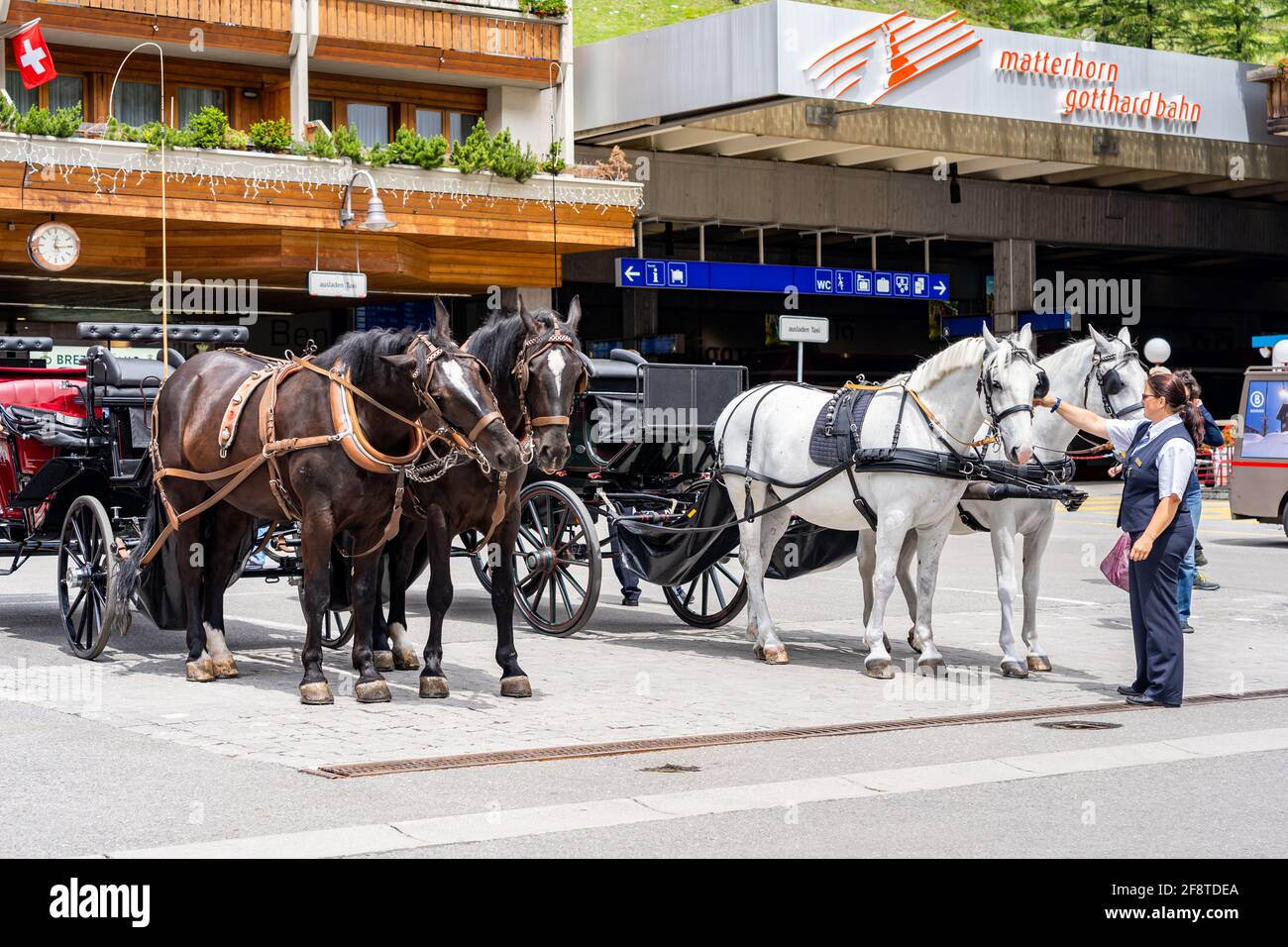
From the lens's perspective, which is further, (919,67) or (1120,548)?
(919,67)

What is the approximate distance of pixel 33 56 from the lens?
83.3 feet

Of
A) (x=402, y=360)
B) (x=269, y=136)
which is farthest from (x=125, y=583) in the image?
(x=269, y=136)

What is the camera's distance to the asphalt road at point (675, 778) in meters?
6.31

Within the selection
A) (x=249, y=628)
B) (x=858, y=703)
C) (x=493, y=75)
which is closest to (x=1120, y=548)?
(x=858, y=703)

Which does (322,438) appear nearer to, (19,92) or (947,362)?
(947,362)

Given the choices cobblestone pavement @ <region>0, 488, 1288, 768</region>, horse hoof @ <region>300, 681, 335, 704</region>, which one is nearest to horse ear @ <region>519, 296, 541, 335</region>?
cobblestone pavement @ <region>0, 488, 1288, 768</region>

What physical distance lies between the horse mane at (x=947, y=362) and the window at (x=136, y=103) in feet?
70.1

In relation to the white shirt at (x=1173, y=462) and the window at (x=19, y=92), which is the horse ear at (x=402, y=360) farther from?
the window at (x=19, y=92)

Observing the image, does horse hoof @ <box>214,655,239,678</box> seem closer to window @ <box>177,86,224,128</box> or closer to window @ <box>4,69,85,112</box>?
window @ <box>4,69,85,112</box>

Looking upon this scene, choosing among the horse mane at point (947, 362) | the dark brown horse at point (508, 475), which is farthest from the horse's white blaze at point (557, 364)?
the horse mane at point (947, 362)

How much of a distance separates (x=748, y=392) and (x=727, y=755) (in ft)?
14.8

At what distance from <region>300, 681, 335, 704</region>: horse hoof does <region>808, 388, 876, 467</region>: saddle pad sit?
3.64 metres
